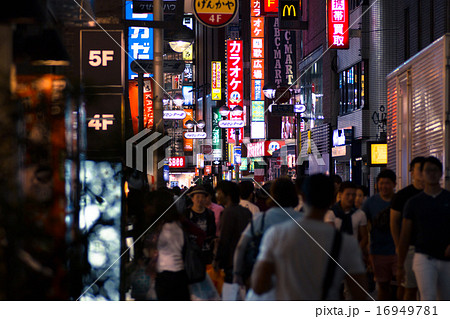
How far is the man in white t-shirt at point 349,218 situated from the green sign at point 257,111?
141ft

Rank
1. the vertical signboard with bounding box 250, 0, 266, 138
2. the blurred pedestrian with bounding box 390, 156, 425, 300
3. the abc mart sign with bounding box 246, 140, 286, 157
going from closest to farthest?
the blurred pedestrian with bounding box 390, 156, 425, 300 → the vertical signboard with bounding box 250, 0, 266, 138 → the abc mart sign with bounding box 246, 140, 286, 157

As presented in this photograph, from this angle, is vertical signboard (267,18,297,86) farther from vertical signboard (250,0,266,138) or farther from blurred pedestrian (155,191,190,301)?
blurred pedestrian (155,191,190,301)

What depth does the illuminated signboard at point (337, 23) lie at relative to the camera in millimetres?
28703

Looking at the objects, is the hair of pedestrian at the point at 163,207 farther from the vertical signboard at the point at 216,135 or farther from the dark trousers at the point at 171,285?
the vertical signboard at the point at 216,135

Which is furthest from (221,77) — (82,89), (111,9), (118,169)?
(82,89)

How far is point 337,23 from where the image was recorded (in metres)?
28.8

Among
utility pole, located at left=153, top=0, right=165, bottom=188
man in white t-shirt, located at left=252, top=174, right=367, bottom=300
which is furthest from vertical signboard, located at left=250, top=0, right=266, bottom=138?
man in white t-shirt, located at left=252, top=174, right=367, bottom=300

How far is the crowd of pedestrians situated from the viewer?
181 inches

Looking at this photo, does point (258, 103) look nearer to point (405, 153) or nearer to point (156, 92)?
point (156, 92)

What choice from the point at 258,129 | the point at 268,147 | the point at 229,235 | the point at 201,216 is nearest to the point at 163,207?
the point at 229,235

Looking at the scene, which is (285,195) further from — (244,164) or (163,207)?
(244,164)

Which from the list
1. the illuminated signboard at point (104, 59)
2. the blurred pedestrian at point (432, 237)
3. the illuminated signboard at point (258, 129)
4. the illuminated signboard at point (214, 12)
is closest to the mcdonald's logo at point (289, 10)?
the illuminated signboard at point (214, 12)

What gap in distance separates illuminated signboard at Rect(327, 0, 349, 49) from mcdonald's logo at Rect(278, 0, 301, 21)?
1.62m

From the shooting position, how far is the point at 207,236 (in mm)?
9828
